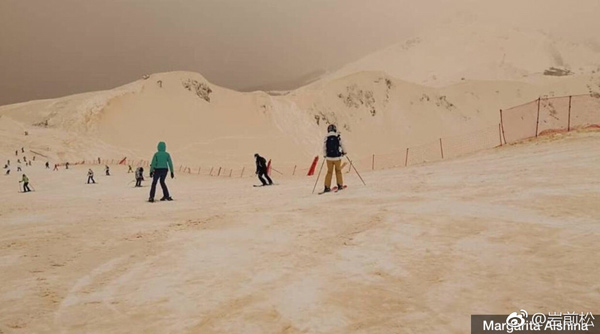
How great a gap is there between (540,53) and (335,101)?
443 ft

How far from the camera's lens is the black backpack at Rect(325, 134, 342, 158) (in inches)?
508

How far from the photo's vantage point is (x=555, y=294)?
151 inches

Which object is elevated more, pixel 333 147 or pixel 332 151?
pixel 333 147

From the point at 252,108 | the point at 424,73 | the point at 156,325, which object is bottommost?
the point at 156,325

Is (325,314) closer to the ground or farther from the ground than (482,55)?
closer to the ground

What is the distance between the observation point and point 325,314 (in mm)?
3748

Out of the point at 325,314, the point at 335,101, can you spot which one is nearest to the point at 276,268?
the point at 325,314

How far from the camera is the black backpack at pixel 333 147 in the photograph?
12.9 meters

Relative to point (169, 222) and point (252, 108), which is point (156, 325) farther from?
point (252, 108)

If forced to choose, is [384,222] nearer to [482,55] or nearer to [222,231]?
[222,231]

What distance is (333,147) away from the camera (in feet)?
42.5

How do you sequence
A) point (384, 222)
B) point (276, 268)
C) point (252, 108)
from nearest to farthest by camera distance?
point (276, 268)
point (384, 222)
point (252, 108)

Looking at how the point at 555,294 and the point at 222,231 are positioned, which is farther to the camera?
the point at 222,231

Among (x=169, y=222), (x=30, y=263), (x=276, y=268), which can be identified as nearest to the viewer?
(x=276, y=268)
